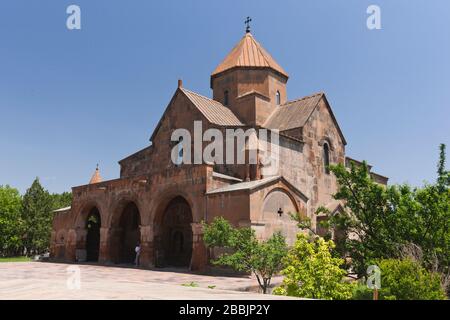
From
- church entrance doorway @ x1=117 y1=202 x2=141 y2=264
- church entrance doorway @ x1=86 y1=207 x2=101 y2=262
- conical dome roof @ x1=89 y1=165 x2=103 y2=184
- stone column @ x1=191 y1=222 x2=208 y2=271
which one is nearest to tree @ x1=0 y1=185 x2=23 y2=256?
conical dome roof @ x1=89 y1=165 x2=103 y2=184

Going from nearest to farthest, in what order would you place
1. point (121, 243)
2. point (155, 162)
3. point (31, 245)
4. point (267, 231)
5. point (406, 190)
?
1. point (406, 190)
2. point (267, 231)
3. point (121, 243)
4. point (155, 162)
5. point (31, 245)

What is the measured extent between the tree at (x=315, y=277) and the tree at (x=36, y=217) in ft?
106

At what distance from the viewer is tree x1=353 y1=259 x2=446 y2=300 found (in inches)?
291

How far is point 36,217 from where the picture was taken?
34.8 metres

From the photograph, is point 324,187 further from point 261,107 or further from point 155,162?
point 155,162

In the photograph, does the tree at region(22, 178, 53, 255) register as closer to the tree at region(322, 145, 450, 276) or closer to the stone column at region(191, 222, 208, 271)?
the stone column at region(191, 222, 208, 271)

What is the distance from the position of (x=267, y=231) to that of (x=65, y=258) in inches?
536

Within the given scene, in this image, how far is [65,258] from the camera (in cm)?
2148

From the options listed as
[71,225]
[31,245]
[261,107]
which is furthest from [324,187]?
[31,245]

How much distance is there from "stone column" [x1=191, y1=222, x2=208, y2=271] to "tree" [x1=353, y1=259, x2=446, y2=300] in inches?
292

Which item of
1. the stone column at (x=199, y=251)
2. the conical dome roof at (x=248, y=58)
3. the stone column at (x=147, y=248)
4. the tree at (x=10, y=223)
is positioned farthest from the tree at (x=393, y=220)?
the tree at (x=10, y=223)

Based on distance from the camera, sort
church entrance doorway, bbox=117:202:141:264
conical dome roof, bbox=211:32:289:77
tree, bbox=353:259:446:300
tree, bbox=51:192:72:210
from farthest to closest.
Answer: tree, bbox=51:192:72:210
conical dome roof, bbox=211:32:289:77
church entrance doorway, bbox=117:202:141:264
tree, bbox=353:259:446:300
